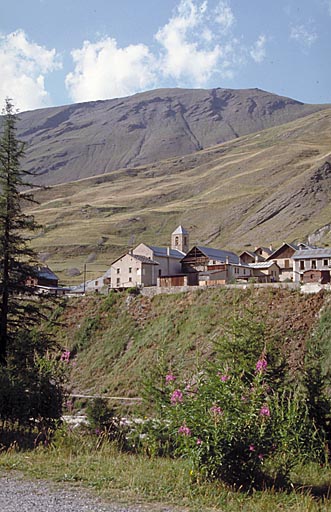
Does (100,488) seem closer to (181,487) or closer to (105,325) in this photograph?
(181,487)

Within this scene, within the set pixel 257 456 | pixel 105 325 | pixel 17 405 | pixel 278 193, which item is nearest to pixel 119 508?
pixel 257 456

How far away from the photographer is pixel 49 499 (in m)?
8.09

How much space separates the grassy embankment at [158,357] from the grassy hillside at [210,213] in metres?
52.5

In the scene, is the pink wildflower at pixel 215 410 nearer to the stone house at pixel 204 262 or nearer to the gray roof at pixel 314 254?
the stone house at pixel 204 262

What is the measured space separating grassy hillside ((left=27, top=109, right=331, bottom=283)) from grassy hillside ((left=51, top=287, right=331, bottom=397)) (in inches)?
2009

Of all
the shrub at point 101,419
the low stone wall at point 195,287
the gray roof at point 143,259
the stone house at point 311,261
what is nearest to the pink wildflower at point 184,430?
the shrub at point 101,419

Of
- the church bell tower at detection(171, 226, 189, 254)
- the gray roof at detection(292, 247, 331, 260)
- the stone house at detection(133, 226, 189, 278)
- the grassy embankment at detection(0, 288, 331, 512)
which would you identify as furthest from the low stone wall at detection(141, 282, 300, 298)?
the church bell tower at detection(171, 226, 189, 254)

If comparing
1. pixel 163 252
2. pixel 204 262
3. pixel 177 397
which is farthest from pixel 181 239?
pixel 177 397

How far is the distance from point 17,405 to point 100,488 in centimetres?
498

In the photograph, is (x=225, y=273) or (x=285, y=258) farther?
(x=285, y=258)

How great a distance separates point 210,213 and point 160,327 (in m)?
111

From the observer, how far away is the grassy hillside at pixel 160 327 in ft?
122

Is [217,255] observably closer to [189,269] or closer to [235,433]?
[189,269]

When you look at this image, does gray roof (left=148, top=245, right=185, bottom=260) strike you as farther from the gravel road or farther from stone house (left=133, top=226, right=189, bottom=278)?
the gravel road
